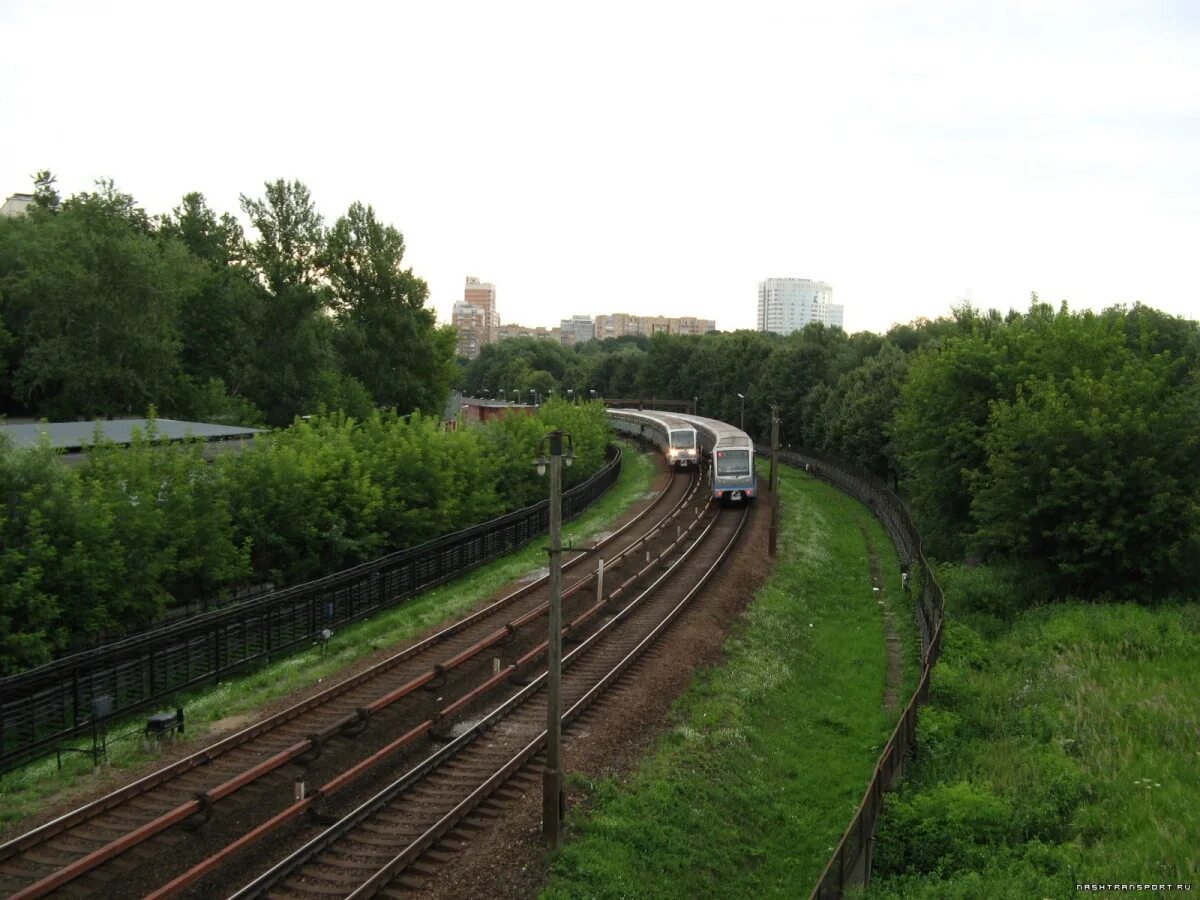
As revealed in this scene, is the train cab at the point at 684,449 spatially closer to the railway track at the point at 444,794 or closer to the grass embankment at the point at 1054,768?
the railway track at the point at 444,794

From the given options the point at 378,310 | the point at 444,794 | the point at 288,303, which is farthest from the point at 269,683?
the point at 378,310

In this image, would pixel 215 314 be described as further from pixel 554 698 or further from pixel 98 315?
pixel 554 698

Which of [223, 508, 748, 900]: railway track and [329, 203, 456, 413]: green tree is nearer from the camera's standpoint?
[223, 508, 748, 900]: railway track

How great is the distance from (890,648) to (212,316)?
51.7 meters

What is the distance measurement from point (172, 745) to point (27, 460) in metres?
7.89

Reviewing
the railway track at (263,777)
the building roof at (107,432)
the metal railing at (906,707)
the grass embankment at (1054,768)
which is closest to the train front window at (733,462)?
the metal railing at (906,707)

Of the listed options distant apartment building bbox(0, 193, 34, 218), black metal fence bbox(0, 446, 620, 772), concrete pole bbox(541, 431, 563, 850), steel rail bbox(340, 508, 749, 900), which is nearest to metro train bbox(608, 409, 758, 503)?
black metal fence bbox(0, 446, 620, 772)

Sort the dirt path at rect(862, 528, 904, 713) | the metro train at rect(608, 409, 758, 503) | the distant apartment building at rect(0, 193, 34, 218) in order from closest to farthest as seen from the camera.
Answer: the dirt path at rect(862, 528, 904, 713)
the metro train at rect(608, 409, 758, 503)
the distant apartment building at rect(0, 193, 34, 218)

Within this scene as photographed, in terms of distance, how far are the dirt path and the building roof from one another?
2076 cm

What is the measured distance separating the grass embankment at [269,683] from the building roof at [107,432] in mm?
8406

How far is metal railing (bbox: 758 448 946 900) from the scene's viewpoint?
40.7 ft

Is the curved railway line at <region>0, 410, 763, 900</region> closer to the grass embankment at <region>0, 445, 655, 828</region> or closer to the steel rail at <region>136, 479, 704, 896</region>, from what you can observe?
the steel rail at <region>136, 479, 704, 896</region>

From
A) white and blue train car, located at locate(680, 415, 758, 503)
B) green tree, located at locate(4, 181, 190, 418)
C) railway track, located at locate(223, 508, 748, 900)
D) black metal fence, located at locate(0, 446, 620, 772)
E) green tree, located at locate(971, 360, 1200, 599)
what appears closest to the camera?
railway track, located at locate(223, 508, 748, 900)

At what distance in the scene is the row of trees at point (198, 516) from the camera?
64.6 ft
